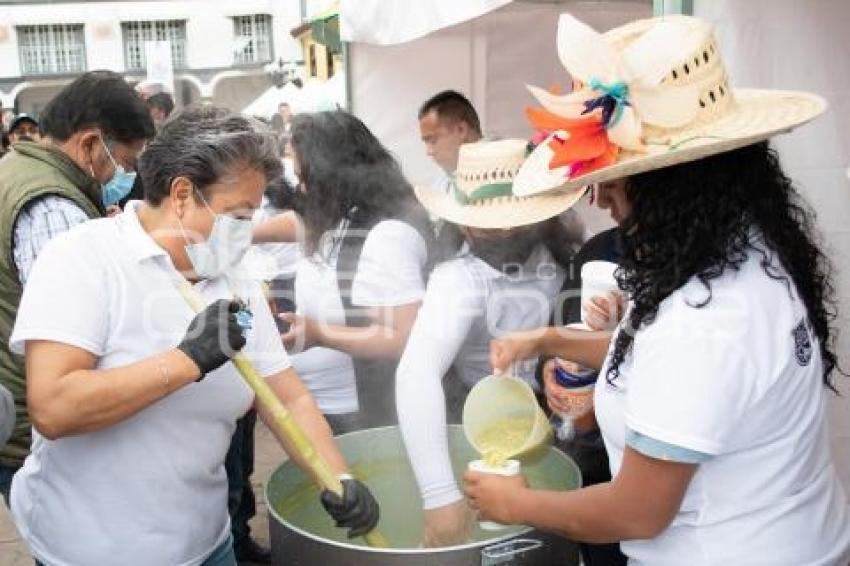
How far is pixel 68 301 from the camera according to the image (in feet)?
4.67

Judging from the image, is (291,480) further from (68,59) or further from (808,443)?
(68,59)

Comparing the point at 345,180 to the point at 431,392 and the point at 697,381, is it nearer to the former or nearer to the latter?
the point at 431,392

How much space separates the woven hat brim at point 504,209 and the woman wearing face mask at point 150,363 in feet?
1.73

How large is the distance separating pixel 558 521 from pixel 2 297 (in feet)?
5.19

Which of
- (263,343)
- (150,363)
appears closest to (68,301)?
(150,363)

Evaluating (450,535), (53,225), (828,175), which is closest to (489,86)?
(828,175)

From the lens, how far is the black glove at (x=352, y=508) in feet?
5.38

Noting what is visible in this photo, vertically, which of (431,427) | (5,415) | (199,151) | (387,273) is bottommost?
(431,427)

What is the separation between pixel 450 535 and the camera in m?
1.81

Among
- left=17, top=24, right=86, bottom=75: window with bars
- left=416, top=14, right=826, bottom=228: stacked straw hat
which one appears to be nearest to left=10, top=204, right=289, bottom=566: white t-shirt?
left=416, top=14, right=826, bottom=228: stacked straw hat

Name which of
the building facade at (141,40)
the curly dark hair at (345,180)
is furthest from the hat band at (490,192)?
the building facade at (141,40)

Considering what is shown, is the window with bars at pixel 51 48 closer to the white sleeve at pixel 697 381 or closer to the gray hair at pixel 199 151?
the gray hair at pixel 199 151

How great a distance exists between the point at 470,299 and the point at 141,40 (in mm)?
34066

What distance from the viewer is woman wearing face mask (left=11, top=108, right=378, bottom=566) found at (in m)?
1.42
